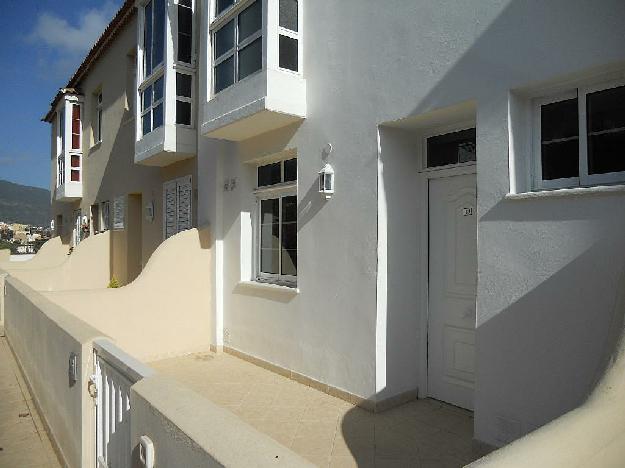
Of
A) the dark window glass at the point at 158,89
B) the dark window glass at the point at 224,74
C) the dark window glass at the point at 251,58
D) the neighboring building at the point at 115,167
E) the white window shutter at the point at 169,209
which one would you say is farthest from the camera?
the neighboring building at the point at 115,167

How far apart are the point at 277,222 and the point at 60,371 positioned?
12.1ft

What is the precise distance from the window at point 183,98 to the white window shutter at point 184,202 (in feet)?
3.88

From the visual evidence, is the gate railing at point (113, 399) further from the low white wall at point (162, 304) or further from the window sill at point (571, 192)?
the low white wall at point (162, 304)

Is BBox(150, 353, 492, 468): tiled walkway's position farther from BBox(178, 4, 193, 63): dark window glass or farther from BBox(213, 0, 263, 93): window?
BBox(178, 4, 193, 63): dark window glass

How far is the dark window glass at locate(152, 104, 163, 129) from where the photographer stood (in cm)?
912

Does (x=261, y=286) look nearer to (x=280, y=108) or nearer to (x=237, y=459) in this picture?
(x=280, y=108)

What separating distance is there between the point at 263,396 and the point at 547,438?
451 cm

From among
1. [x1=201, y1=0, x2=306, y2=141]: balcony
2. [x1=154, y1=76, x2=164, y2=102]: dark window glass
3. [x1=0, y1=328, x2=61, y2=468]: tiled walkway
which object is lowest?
[x1=0, y1=328, x2=61, y2=468]: tiled walkway

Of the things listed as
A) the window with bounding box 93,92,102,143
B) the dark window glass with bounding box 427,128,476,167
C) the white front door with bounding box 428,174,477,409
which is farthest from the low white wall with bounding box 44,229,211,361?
the window with bounding box 93,92,102,143

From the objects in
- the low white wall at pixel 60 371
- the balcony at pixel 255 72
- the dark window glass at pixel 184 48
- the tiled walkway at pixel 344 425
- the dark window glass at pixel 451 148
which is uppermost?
the dark window glass at pixel 184 48

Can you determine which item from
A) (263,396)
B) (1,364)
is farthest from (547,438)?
(1,364)

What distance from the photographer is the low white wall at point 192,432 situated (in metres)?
1.80

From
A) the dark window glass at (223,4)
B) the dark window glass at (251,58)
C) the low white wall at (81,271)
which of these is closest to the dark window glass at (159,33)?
the dark window glass at (223,4)

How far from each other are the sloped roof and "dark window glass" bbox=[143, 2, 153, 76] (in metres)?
1.52
